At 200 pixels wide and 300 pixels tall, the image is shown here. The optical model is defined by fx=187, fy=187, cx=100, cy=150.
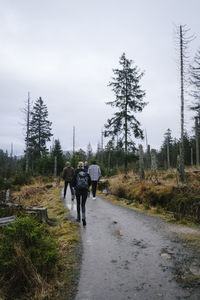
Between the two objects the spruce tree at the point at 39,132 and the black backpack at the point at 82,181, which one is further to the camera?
the spruce tree at the point at 39,132

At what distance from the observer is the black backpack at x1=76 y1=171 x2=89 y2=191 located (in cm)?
644

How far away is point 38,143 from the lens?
35188 mm

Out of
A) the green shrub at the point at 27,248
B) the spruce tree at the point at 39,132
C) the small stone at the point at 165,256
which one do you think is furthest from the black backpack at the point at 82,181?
the spruce tree at the point at 39,132

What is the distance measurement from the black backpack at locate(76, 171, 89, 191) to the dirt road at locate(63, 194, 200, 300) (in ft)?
4.16

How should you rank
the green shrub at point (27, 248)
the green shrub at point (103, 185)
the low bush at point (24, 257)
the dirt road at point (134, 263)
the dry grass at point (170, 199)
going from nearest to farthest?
the dirt road at point (134, 263) < the low bush at point (24, 257) < the green shrub at point (27, 248) < the dry grass at point (170, 199) < the green shrub at point (103, 185)

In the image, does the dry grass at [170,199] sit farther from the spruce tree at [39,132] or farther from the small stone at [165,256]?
the spruce tree at [39,132]

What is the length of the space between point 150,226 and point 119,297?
3.68 meters

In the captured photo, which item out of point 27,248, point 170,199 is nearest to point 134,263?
point 27,248

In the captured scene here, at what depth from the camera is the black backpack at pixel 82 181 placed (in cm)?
644

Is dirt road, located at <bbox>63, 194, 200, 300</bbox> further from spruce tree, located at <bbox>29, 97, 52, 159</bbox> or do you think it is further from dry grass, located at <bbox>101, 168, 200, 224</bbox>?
spruce tree, located at <bbox>29, 97, 52, 159</bbox>

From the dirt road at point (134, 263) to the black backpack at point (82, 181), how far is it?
1.27m

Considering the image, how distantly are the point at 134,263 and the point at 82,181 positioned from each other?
3.29 meters

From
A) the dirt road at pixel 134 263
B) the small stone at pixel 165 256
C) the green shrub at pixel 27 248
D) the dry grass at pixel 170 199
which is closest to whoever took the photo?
the dirt road at pixel 134 263

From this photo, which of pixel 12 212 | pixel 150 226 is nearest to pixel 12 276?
pixel 12 212
